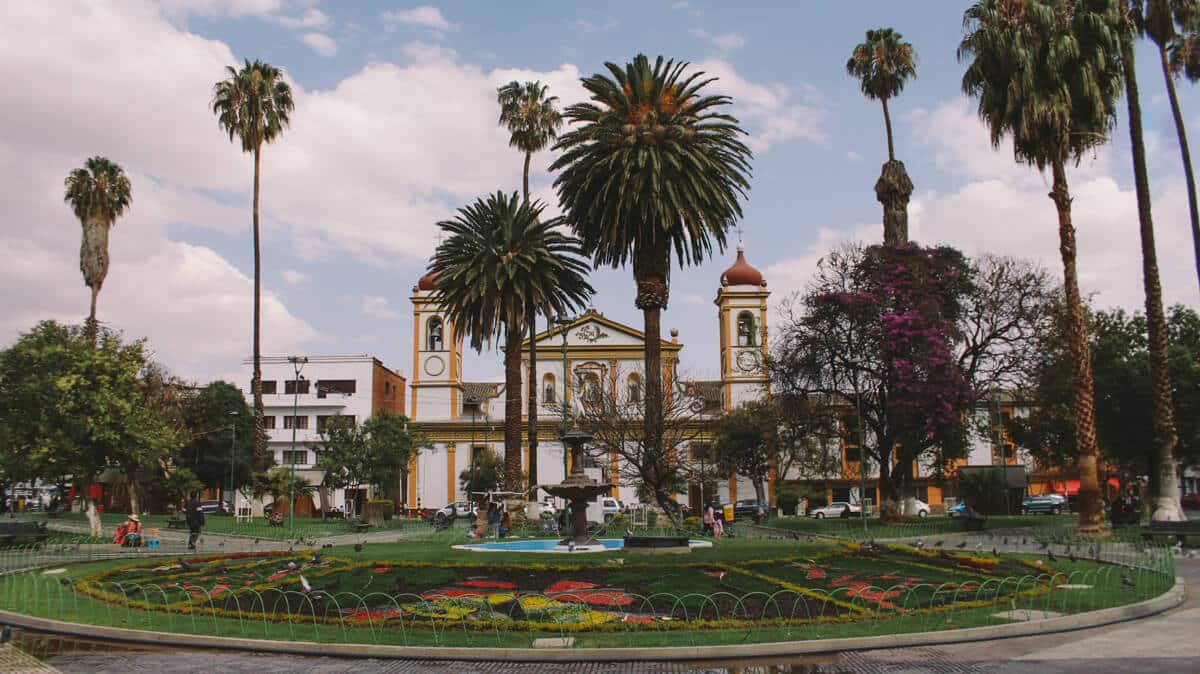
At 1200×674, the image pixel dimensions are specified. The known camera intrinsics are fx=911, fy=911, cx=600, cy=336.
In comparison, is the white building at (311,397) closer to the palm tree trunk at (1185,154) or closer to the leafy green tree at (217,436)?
the leafy green tree at (217,436)

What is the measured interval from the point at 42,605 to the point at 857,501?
59326 millimetres

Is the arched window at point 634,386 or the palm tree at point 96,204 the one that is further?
the arched window at point 634,386

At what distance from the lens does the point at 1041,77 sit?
29688mm

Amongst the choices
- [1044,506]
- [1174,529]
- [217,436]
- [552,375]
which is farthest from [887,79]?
[217,436]

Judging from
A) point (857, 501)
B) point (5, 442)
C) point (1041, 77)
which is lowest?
point (857, 501)

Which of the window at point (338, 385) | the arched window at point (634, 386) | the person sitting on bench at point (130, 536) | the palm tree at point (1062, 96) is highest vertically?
the palm tree at point (1062, 96)

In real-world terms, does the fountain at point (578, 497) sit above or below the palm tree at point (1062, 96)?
below

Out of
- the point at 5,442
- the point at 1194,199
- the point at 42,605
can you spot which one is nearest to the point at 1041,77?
the point at 1194,199

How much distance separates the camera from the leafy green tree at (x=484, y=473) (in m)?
68.1

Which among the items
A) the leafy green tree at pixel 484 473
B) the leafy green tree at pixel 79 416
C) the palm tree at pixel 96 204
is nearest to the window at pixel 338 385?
the leafy green tree at pixel 484 473

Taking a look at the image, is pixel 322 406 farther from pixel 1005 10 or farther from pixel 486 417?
pixel 1005 10

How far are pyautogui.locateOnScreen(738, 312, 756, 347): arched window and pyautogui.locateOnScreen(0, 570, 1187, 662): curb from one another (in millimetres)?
59330

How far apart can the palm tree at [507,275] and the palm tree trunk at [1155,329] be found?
20.8 meters

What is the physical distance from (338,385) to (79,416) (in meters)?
49.5
